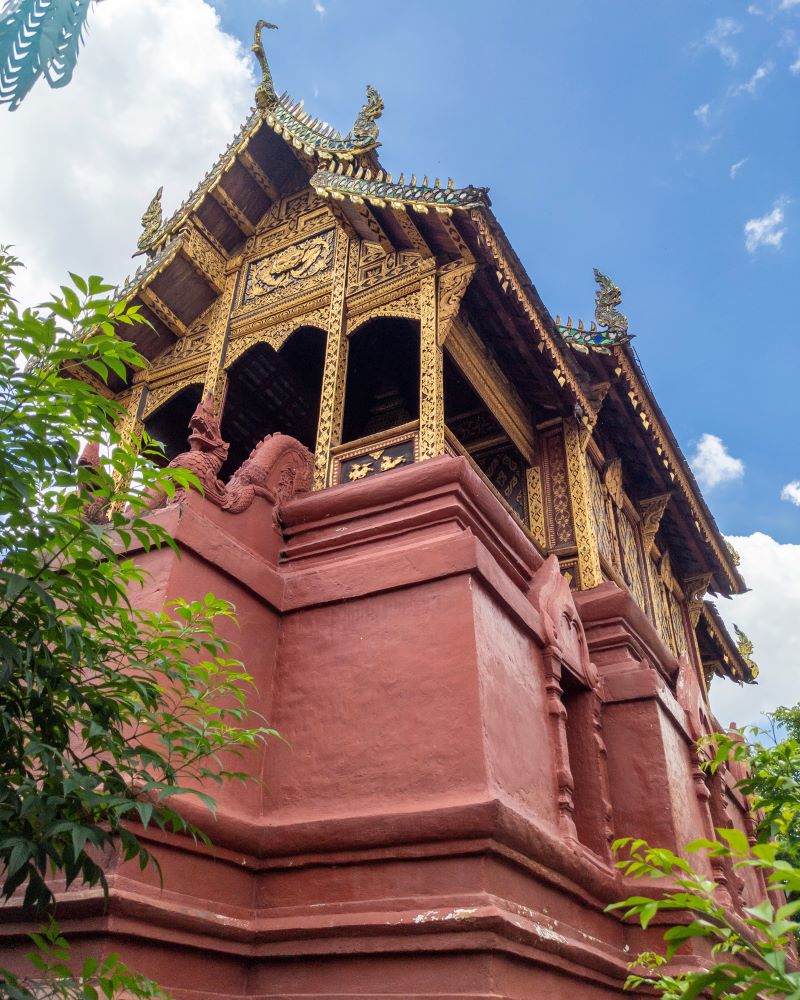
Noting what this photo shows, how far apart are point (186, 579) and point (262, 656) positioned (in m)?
0.75

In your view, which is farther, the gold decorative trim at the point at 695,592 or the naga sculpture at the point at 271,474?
the gold decorative trim at the point at 695,592

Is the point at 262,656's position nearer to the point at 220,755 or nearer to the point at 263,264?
the point at 220,755

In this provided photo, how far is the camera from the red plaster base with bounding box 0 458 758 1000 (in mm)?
3908

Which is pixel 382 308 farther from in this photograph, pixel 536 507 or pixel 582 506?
pixel 582 506

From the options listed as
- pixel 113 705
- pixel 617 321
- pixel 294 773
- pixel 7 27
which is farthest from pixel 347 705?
pixel 617 321

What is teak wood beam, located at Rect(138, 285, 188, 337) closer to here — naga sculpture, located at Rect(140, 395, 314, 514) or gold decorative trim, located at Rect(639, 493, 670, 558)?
naga sculpture, located at Rect(140, 395, 314, 514)

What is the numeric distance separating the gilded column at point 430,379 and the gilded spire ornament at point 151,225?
142 inches

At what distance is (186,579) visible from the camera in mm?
4902

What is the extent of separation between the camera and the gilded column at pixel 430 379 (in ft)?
20.0

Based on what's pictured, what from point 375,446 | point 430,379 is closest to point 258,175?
point 430,379

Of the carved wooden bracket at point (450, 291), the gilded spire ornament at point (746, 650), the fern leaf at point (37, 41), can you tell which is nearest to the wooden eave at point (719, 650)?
the gilded spire ornament at point (746, 650)

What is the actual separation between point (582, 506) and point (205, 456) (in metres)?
3.79

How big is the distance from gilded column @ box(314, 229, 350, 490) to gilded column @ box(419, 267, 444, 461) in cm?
73

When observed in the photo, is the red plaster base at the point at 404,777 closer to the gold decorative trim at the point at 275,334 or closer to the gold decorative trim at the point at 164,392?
the gold decorative trim at the point at 275,334
